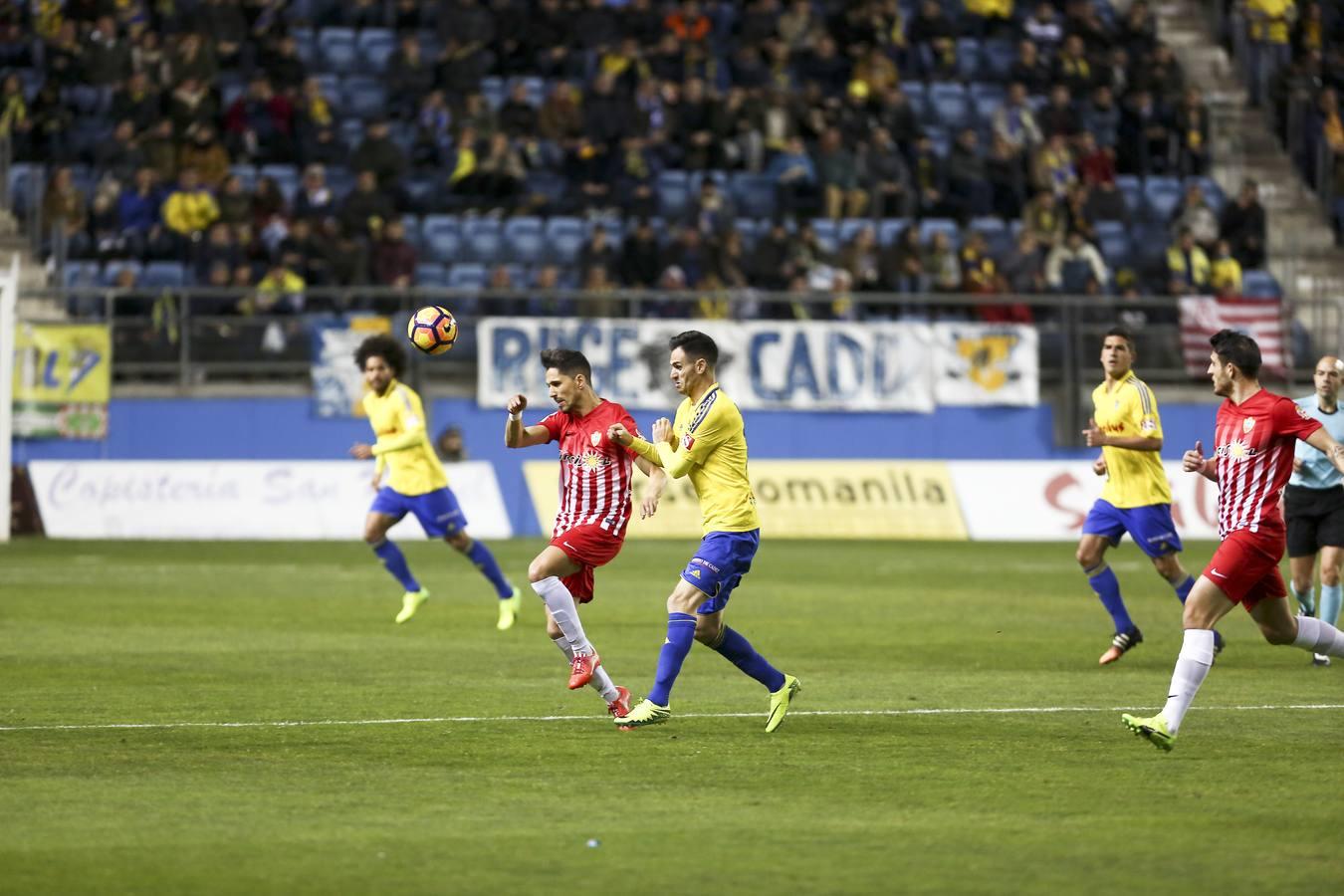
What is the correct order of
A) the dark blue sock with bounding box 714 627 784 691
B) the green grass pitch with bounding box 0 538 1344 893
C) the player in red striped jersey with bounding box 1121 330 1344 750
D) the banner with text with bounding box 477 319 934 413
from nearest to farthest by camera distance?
the green grass pitch with bounding box 0 538 1344 893
the player in red striped jersey with bounding box 1121 330 1344 750
the dark blue sock with bounding box 714 627 784 691
the banner with text with bounding box 477 319 934 413

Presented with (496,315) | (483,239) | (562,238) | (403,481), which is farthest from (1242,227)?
(403,481)

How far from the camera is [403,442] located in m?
17.3

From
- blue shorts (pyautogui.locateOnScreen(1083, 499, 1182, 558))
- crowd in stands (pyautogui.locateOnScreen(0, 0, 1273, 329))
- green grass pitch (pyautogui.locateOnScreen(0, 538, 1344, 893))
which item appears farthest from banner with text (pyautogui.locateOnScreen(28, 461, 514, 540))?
blue shorts (pyautogui.locateOnScreen(1083, 499, 1182, 558))

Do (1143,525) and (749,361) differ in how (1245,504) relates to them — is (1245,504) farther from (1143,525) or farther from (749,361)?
(749,361)

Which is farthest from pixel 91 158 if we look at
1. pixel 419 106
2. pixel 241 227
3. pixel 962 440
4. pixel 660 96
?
pixel 962 440

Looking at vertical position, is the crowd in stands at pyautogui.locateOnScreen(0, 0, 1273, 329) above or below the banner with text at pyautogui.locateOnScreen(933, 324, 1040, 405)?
above

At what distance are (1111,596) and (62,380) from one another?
17.1 meters

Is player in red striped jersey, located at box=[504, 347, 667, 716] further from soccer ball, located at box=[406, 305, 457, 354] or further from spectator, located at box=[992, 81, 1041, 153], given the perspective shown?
spectator, located at box=[992, 81, 1041, 153]

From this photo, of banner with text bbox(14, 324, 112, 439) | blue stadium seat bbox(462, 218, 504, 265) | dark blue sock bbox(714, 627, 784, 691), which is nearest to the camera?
dark blue sock bbox(714, 627, 784, 691)

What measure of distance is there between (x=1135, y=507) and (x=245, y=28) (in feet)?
65.9

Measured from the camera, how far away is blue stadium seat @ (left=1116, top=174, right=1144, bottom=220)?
33062mm

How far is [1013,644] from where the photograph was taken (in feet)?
51.4

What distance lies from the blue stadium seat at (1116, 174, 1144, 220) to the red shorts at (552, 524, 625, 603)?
2316cm

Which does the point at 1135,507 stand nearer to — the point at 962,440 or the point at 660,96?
the point at 962,440
